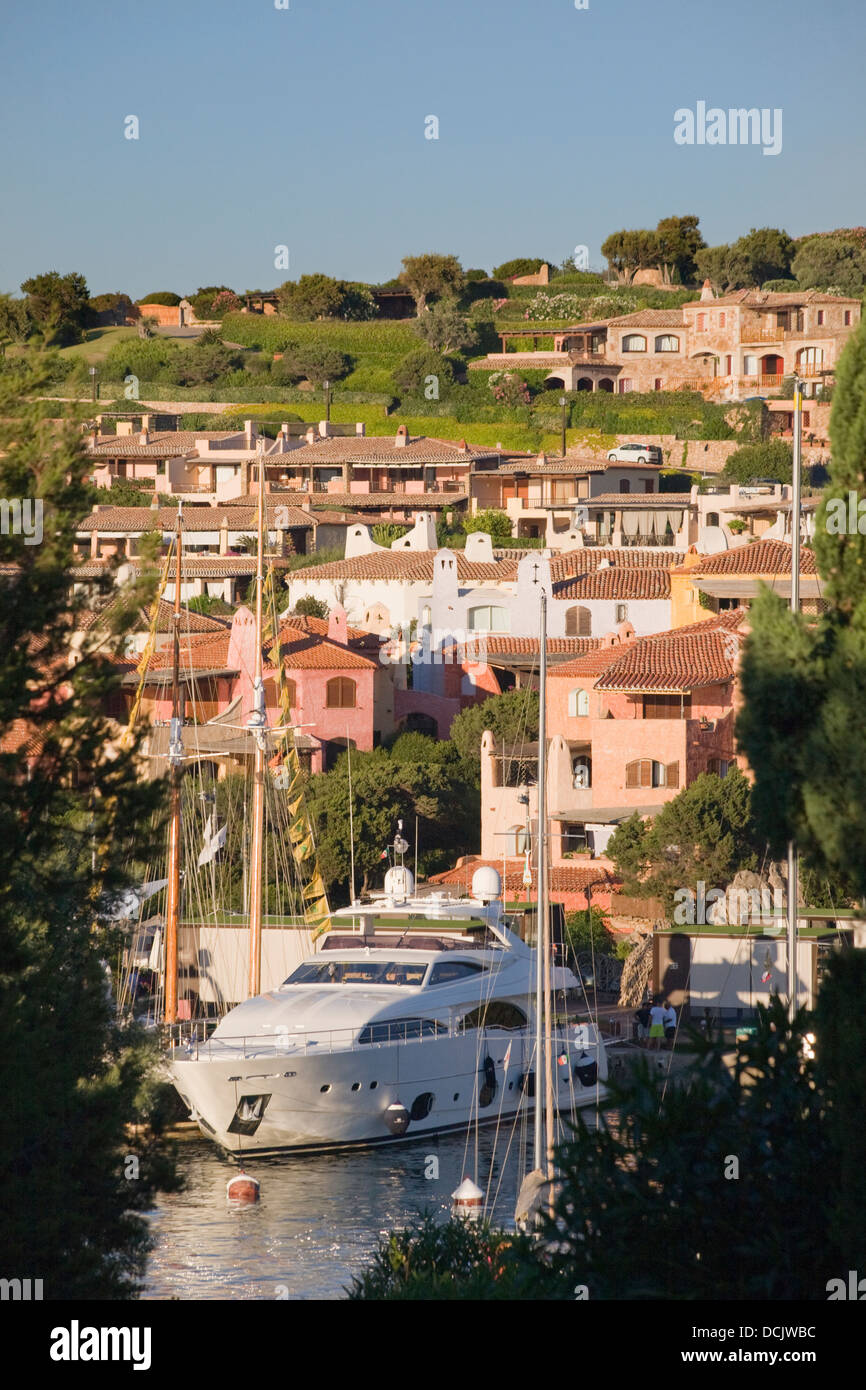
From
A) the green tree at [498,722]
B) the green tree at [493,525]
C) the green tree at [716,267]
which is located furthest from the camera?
the green tree at [716,267]

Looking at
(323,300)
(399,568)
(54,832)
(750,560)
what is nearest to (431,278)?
(323,300)

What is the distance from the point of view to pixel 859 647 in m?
9.09

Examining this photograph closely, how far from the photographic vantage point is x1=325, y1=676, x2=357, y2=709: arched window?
149ft

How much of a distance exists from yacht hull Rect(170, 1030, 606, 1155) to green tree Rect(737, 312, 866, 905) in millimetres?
15598

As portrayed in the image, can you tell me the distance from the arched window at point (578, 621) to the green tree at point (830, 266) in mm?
46884

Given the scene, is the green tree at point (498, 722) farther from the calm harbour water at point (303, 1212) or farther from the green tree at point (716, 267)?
the green tree at point (716, 267)

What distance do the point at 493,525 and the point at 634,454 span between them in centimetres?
921

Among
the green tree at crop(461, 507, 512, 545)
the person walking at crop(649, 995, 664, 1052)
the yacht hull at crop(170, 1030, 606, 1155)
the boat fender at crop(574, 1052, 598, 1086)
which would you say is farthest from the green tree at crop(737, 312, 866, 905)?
the green tree at crop(461, 507, 512, 545)

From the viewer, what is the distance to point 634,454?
71812mm

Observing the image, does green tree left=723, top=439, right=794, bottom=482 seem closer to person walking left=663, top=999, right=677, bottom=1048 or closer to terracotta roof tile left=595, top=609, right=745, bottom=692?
terracotta roof tile left=595, top=609, right=745, bottom=692

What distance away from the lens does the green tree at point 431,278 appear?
3851 inches

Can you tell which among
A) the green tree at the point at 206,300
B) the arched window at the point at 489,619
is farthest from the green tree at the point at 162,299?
the arched window at the point at 489,619

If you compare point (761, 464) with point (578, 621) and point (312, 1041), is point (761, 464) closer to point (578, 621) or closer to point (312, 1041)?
point (578, 621)
